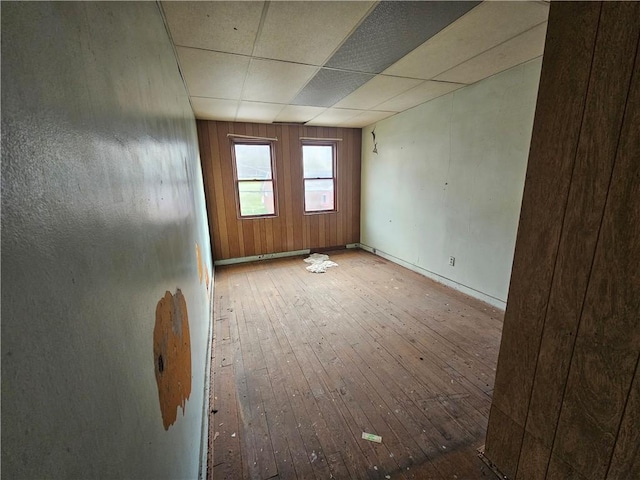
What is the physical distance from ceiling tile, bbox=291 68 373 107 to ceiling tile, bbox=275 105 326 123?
0.18 m

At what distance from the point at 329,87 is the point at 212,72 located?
3.78 feet

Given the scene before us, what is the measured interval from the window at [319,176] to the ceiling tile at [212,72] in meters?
1.99

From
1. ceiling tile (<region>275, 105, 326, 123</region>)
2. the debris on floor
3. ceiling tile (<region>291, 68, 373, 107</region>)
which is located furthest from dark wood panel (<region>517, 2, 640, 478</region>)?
ceiling tile (<region>275, 105, 326, 123</region>)

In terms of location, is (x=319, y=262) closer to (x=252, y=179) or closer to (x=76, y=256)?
(x=252, y=179)

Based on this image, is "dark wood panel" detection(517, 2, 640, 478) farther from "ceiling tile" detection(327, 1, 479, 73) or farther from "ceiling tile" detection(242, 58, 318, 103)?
"ceiling tile" detection(242, 58, 318, 103)

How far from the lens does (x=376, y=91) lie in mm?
3059

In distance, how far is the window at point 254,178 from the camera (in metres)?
4.46

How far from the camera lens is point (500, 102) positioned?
106 inches

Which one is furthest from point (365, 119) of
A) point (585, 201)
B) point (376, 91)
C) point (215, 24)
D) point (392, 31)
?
point (585, 201)

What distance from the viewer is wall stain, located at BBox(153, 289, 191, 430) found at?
0.85 meters

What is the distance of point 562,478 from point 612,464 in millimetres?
250

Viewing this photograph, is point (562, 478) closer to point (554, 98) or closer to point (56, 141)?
point (554, 98)

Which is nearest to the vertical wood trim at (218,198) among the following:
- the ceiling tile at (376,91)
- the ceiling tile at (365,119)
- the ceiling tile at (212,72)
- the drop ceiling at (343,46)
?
the drop ceiling at (343,46)

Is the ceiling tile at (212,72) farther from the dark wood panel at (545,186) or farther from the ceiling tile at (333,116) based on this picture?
the dark wood panel at (545,186)
